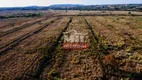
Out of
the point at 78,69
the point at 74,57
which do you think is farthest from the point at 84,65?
the point at 74,57

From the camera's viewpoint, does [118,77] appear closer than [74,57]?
Yes

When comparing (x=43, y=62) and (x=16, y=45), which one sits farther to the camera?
(x=16, y=45)

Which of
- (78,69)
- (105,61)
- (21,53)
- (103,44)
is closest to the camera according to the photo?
(78,69)

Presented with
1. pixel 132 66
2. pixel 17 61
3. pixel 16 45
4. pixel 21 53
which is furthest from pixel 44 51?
pixel 132 66

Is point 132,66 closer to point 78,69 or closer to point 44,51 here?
point 78,69

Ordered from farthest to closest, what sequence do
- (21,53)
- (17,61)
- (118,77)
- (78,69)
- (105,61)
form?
(21,53)
(17,61)
(105,61)
(78,69)
(118,77)

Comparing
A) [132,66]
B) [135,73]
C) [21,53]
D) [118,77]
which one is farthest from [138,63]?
[21,53]

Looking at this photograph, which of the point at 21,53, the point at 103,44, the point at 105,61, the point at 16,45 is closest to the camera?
the point at 105,61

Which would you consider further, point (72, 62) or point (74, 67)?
point (72, 62)

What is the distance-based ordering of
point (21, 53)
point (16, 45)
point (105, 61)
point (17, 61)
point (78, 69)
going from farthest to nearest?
point (16, 45) → point (21, 53) → point (17, 61) → point (105, 61) → point (78, 69)

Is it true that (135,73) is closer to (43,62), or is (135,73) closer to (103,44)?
(43,62)
